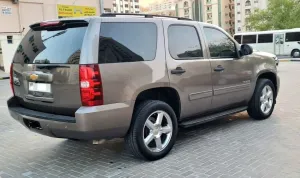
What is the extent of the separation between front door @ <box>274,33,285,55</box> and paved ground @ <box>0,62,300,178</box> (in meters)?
24.9

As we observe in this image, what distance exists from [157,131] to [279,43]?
90.5 feet

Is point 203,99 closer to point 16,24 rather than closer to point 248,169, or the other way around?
point 248,169

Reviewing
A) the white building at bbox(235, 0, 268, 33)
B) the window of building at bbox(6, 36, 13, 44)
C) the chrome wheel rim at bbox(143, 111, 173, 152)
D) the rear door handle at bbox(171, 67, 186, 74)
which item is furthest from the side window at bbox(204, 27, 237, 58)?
the white building at bbox(235, 0, 268, 33)

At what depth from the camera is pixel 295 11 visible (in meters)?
43.7

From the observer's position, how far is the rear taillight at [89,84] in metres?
3.63

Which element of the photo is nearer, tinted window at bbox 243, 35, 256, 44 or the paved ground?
the paved ground

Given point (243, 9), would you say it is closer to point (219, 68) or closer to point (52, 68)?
point (219, 68)

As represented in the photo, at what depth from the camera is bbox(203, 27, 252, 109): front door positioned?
516 centimetres

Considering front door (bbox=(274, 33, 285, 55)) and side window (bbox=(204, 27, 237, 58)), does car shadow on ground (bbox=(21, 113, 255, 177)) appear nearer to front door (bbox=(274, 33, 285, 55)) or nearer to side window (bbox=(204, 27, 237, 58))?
side window (bbox=(204, 27, 237, 58))

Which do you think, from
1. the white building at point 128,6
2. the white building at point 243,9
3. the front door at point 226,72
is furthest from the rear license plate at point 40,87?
the white building at point 128,6

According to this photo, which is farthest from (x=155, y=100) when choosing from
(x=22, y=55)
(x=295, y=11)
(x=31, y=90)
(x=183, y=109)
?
(x=295, y=11)

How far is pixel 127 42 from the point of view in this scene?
13.3 feet

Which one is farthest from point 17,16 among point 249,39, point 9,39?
point 249,39

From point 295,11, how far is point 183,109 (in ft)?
146
